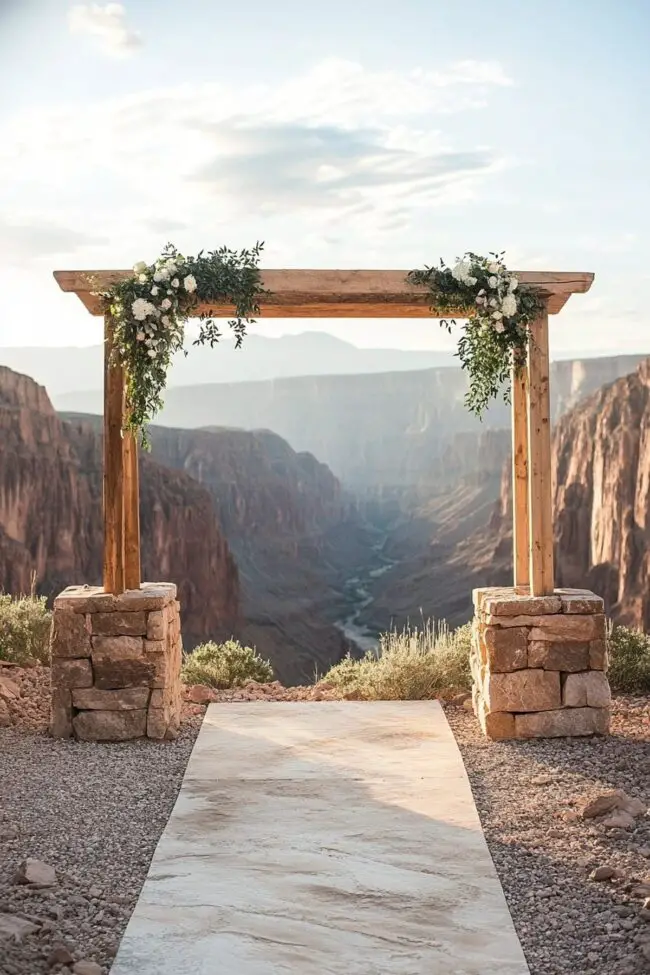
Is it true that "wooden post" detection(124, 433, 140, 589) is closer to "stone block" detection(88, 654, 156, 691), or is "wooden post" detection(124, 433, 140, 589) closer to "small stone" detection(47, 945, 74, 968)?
"stone block" detection(88, 654, 156, 691)

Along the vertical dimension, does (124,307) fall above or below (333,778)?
above

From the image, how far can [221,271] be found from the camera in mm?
6871

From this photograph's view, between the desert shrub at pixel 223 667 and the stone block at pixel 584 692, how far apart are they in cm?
329

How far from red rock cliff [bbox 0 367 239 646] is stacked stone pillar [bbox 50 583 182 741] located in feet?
132

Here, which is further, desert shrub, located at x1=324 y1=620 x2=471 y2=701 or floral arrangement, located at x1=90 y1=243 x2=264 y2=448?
desert shrub, located at x1=324 y1=620 x2=471 y2=701

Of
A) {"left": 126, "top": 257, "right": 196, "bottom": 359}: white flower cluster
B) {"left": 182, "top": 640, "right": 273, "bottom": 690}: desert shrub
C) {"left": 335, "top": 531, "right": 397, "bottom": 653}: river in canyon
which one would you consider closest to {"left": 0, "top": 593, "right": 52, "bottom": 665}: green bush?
{"left": 182, "top": 640, "right": 273, "bottom": 690}: desert shrub

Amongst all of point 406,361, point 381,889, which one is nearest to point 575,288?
point 381,889

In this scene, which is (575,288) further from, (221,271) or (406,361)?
(406,361)

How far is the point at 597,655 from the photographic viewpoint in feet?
22.4

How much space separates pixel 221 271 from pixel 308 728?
3.16 m

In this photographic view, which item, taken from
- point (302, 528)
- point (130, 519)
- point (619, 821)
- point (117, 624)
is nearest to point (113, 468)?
point (130, 519)

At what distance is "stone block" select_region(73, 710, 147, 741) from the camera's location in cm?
689

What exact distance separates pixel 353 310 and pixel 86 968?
493cm

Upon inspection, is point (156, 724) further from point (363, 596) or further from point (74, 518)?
point (363, 596)
